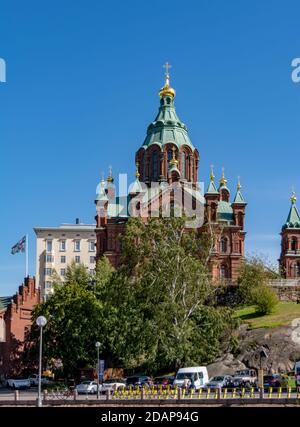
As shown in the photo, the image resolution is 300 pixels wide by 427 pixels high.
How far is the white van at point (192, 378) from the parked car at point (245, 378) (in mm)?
2581

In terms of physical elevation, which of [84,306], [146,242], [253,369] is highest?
[146,242]

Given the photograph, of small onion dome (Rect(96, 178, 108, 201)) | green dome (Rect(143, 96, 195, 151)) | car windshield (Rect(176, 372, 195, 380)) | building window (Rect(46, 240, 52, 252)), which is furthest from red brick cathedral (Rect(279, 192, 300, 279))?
building window (Rect(46, 240, 52, 252))

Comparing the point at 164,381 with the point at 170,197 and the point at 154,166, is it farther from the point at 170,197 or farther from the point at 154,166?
the point at 154,166

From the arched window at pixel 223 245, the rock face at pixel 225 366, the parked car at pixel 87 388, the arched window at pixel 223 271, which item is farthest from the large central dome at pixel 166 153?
the parked car at pixel 87 388

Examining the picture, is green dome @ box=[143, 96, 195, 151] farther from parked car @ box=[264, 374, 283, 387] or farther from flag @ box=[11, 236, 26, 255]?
parked car @ box=[264, 374, 283, 387]

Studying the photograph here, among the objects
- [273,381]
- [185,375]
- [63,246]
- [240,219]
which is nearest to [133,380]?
[185,375]

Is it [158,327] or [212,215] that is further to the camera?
[212,215]

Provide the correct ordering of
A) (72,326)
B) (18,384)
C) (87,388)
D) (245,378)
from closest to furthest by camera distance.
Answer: (87,388) < (245,378) < (72,326) < (18,384)

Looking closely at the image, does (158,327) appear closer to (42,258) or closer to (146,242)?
(146,242)

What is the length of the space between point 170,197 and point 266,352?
33.2 metres

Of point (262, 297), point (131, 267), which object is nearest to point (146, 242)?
point (131, 267)

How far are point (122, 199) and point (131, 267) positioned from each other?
122 ft

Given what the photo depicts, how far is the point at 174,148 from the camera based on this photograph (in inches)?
4493

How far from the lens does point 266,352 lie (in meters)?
75.4
